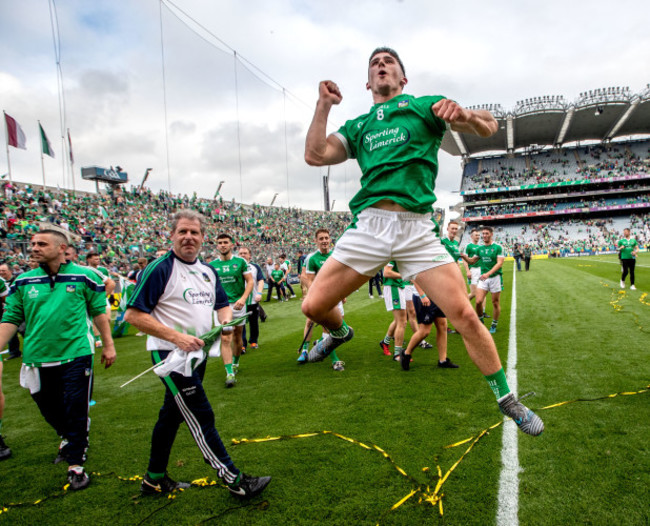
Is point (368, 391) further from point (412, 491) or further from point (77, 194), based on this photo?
point (77, 194)

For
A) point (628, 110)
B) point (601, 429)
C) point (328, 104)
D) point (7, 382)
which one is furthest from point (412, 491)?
Answer: point (628, 110)

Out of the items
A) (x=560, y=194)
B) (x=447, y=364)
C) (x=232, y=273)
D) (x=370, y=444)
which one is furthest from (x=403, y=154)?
(x=560, y=194)

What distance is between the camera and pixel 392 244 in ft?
8.79

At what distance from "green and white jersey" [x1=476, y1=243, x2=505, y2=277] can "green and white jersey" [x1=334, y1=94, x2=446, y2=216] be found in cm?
675

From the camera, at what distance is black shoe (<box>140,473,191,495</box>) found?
3016 millimetres

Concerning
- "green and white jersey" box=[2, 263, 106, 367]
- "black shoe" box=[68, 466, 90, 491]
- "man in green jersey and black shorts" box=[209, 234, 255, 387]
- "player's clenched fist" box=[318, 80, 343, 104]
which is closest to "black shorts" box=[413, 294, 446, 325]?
"man in green jersey and black shorts" box=[209, 234, 255, 387]

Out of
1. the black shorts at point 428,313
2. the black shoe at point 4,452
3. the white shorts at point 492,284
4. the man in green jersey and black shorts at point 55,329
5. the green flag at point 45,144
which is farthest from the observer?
the green flag at point 45,144

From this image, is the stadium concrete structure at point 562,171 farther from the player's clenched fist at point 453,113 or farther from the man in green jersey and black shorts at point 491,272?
the player's clenched fist at point 453,113

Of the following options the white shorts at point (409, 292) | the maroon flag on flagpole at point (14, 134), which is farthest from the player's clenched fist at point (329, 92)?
the maroon flag on flagpole at point (14, 134)

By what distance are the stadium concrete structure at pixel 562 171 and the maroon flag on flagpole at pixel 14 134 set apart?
51065 millimetres

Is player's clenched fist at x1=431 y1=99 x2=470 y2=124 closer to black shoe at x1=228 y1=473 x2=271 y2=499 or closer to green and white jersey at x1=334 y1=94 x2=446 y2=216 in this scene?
green and white jersey at x1=334 y1=94 x2=446 y2=216

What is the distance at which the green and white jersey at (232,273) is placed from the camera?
7.09m

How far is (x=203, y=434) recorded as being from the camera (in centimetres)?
285

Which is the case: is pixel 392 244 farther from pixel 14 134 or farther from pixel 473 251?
pixel 14 134
